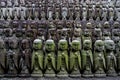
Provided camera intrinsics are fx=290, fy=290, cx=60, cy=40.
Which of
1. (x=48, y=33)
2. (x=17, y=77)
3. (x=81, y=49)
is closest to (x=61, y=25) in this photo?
(x=48, y=33)

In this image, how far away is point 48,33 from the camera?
21.9ft

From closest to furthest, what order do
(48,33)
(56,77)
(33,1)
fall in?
(56,77) → (48,33) → (33,1)

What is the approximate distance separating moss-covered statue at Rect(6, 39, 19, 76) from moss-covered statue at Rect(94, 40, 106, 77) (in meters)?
1.36

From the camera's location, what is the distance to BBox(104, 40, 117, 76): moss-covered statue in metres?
4.95

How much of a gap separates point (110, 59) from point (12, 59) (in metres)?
1.68

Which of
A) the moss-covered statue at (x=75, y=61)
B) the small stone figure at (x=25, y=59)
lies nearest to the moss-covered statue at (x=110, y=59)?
the moss-covered statue at (x=75, y=61)

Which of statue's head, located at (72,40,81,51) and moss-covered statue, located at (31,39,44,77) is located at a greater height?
statue's head, located at (72,40,81,51)

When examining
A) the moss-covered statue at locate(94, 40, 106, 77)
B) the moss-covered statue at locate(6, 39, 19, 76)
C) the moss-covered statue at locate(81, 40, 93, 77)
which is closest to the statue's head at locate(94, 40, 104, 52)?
the moss-covered statue at locate(94, 40, 106, 77)

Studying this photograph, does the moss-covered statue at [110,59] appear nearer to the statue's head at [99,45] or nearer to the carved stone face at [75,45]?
the statue's head at [99,45]

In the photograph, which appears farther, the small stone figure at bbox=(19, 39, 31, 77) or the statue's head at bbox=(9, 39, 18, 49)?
the statue's head at bbox=(9, 39, 18, 49)

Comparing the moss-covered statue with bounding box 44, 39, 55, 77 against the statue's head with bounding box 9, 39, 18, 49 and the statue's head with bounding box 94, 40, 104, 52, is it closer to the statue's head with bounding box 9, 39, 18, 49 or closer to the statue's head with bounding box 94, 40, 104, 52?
the statue's head with bounding box 9, 39, 18, 49

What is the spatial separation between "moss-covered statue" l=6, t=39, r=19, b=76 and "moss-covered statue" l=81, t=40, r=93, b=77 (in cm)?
115

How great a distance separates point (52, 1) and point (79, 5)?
1.36m

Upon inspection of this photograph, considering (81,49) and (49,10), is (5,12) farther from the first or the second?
(81,49)
